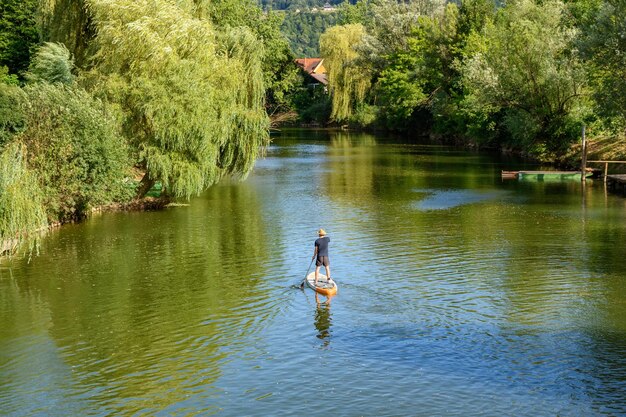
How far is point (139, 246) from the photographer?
32.6 metres

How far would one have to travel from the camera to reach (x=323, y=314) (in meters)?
23.6

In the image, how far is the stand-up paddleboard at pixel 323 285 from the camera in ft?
83.5

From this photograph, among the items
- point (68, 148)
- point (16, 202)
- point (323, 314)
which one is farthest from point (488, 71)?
point (323, 314)

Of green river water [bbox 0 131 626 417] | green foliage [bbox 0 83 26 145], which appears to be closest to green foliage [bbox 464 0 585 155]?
green river water [bbox 0 131 626 417]

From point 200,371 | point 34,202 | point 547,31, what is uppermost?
point 547,31

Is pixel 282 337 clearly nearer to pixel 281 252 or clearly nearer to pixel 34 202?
pixel 281 252

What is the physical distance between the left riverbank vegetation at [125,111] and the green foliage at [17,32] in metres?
21.8

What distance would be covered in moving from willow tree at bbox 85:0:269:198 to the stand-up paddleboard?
1361 centimetres

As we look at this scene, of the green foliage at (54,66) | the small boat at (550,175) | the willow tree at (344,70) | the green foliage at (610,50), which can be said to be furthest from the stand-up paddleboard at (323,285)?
the willow tree at (344,70)

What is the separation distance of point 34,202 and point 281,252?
960cm

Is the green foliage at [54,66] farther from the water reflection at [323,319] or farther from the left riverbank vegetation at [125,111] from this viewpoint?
the water reflection at [323,319]

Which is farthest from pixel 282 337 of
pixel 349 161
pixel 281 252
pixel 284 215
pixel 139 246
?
pixel 349 161

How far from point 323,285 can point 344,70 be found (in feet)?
265

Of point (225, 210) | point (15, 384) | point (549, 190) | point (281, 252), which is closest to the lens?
point (15, 384)
